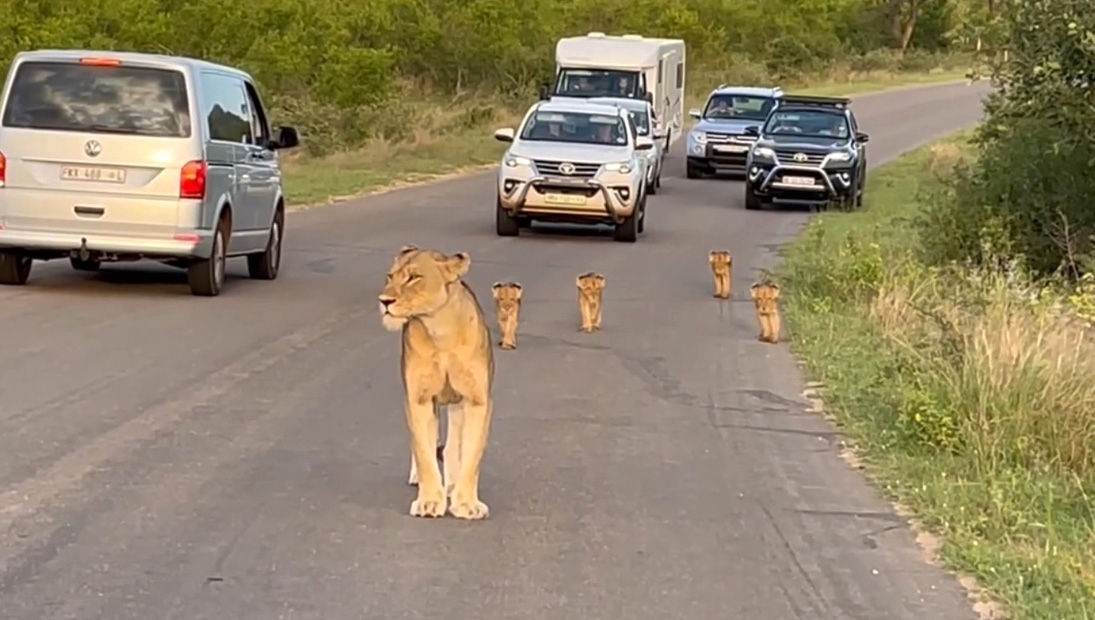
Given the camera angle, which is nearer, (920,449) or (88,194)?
(920,449)

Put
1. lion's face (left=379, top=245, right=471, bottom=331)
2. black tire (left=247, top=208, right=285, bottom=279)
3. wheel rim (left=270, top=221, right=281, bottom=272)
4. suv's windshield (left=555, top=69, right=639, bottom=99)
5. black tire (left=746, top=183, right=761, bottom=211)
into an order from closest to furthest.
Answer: lion's face (left=379, top=245, right=471, bottom=331) → black tire (left=247, top=208, right=285, bottom=279) → wheel rim (left=270, top=221, right=281, bottom=272) → black tire (left=746, top=183, right=761, bottom=211) → suv's windshield (left=555, top=69, right=639, bottom=99)

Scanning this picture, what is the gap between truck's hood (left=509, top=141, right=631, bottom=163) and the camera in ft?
75.9

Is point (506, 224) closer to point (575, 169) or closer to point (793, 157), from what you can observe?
point (575, 169)

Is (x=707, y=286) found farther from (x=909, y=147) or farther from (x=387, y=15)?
(x=387, y=15)

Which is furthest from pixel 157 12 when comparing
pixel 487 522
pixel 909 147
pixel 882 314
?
pixel 487 522

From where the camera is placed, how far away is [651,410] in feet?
35.8

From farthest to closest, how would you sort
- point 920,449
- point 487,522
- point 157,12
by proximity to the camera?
point 157,12
point 920,449
point 487,522

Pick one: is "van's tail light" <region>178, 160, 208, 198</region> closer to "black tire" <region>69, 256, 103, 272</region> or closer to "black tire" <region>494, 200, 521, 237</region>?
"black tire" <region>69, 256, 103, 272</region>

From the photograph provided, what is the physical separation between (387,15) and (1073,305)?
4100 centimetres

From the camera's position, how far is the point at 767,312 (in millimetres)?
13977

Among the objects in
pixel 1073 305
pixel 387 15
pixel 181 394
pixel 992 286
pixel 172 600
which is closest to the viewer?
pixel 172 600

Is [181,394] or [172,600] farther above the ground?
[172,600]

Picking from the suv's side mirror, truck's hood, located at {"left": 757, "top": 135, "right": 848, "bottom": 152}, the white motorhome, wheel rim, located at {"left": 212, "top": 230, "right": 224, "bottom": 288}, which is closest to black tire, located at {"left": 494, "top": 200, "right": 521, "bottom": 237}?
the suv's side mirror

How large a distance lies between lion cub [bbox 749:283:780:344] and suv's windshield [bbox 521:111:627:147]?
9.88 meters
